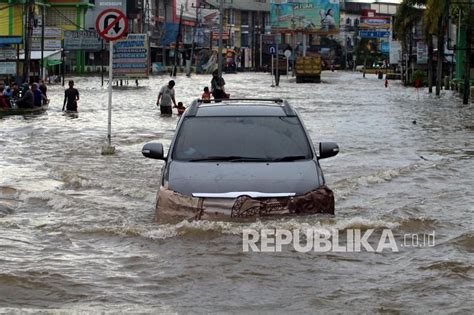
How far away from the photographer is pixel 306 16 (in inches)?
4272

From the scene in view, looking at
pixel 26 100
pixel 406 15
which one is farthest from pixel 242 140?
pixel 406 15

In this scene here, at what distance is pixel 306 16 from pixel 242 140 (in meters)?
99.5

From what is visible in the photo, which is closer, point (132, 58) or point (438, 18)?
point (438, 18)

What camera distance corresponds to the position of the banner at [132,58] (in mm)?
59688

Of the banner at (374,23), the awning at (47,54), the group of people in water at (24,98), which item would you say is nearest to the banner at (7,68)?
the group of people in water at (24,98)

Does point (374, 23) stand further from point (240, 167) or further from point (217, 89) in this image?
point (240, 167)

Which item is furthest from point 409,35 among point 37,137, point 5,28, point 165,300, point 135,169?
point 165,300

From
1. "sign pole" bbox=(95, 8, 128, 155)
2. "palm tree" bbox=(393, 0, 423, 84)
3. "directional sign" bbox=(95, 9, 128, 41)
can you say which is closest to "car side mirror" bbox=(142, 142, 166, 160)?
"sign pole" bbox=(95, 8, 128, 155)

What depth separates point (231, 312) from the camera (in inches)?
275

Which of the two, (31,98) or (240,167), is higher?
(31,98)

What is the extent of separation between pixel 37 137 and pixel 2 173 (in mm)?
7800

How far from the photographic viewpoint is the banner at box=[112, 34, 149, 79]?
196 feet

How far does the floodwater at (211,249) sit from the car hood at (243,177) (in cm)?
34

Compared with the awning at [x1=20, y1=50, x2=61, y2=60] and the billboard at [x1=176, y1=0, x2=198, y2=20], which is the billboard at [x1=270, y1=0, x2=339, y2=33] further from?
the awning at [x1=20, y1=50, x2=61, y2=60]
